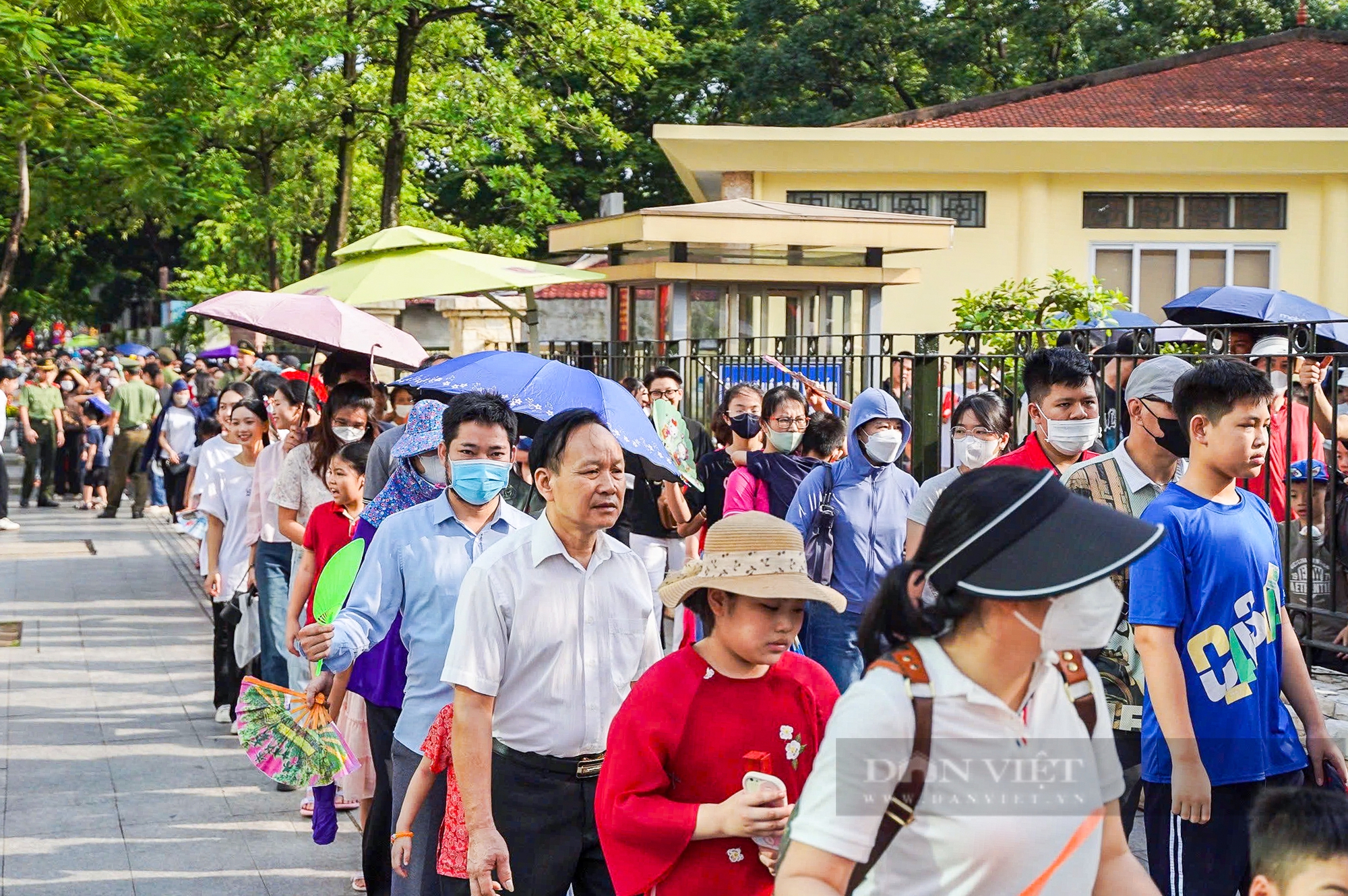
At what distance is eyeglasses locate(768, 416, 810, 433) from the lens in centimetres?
886

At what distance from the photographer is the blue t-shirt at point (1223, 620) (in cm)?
428

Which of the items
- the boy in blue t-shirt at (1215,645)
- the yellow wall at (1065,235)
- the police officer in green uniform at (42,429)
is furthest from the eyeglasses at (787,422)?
the police officer in green uniform at (42,429)

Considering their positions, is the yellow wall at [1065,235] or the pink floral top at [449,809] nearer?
the pink floral top at [449,809]

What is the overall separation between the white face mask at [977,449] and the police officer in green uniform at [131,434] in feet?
56.0

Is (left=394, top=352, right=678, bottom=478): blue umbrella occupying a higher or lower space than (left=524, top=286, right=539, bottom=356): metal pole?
lower

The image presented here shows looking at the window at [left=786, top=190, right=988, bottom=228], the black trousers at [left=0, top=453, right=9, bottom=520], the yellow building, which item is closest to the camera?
the black trousers at [left=0, top=453, right=9, bottom=520]

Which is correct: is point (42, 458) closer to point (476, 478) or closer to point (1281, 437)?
point (476, 478)

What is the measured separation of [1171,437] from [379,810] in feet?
9.91

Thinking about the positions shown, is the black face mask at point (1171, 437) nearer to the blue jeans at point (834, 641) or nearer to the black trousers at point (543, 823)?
the black trousers at point (543, 823)

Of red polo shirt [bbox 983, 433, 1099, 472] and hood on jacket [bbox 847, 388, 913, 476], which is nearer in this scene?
red polo shirt [bbox 983, 433, 1099, 472]

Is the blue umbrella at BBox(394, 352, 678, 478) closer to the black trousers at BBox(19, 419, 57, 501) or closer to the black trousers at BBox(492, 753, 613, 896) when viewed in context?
the black trousers at BBox(492, 753, 613, 896)

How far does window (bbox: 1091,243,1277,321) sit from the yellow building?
0.07 ft

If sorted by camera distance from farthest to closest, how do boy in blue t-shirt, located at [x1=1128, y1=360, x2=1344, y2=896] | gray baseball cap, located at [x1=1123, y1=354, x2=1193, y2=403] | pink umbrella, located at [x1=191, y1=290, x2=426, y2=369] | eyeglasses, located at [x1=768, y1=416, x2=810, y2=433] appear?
eyeglasses, located at [x1=768, y1=416, x2=810, y2=433] → pink umbrella, located at [x1=191, y1=290, x2=426, y2=369] → gray baseball cap, located at [x1=1123, y1=354, x2=1193, y2=403] → boy in blue t-shirt, located at [x1=1128, y1=360, x2=1344, y2=896]

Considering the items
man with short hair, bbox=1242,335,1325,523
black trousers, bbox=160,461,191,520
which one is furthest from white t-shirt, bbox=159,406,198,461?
man with short hair, bbox=1242,335,1325,523
